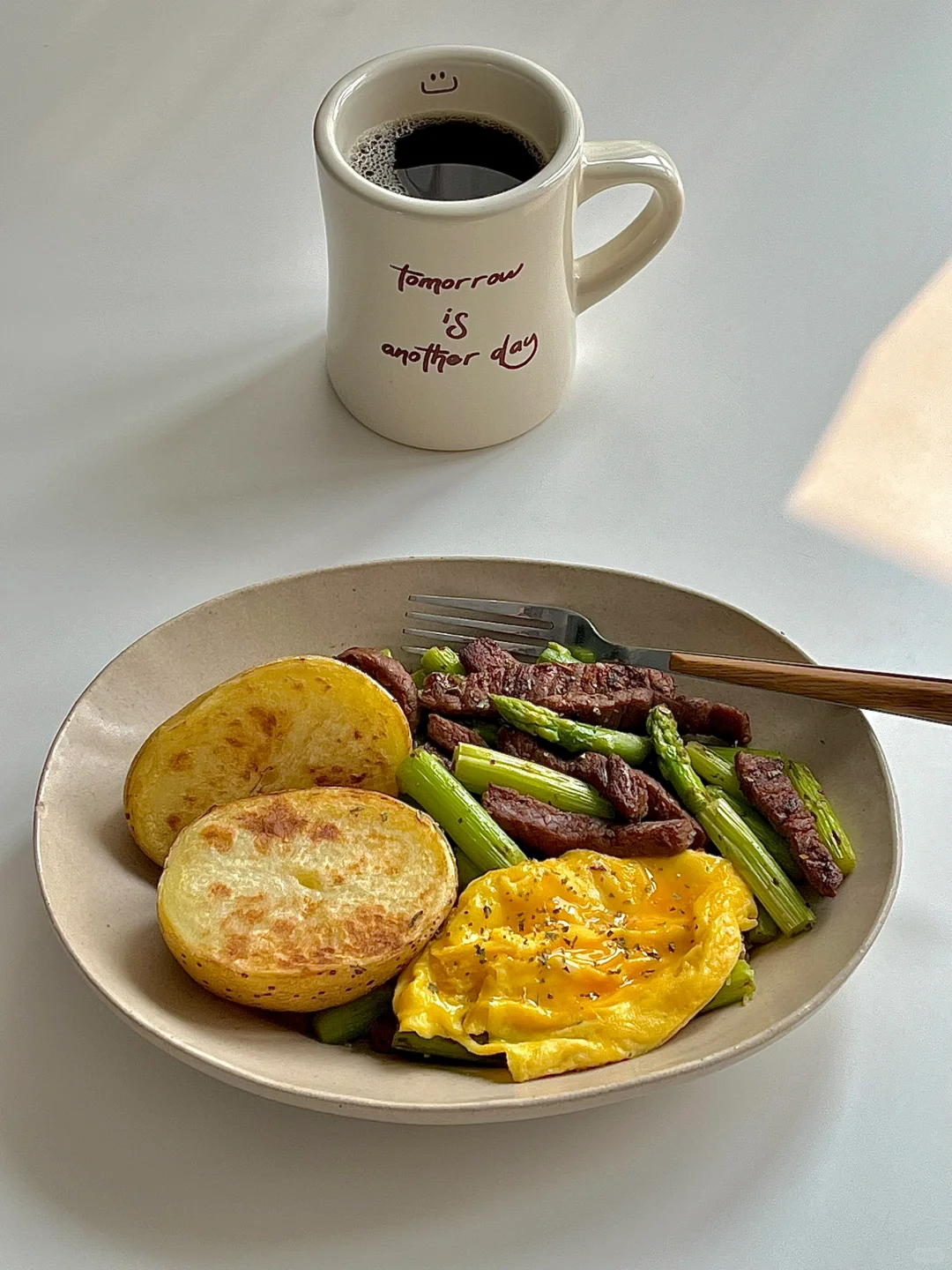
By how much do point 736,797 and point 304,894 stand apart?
17.1 inches

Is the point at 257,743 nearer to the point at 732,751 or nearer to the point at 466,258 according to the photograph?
the point at 732,751

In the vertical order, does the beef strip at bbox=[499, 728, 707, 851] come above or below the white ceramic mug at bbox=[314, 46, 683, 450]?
below

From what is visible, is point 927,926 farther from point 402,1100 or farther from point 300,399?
point 300,399

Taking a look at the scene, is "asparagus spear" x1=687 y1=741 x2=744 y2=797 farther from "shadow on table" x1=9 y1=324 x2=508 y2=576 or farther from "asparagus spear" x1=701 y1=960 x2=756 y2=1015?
"shadow on table" x1=9 y1=324 x2=508 y2=576

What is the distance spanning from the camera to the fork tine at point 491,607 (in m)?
1.50

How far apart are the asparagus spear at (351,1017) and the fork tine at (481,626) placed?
1.34 feet

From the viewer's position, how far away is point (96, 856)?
130 cm

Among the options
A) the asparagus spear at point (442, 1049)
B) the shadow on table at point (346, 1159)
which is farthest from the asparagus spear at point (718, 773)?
the asparagus spear at point (442, 1049)

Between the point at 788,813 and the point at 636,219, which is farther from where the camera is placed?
the point at 636,219

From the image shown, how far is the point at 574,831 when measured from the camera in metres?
1.34

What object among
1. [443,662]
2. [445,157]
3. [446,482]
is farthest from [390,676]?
[445,157]

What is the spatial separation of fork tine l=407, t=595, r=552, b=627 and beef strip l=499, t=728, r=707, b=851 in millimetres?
136

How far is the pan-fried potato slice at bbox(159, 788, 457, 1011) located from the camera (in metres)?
1.17

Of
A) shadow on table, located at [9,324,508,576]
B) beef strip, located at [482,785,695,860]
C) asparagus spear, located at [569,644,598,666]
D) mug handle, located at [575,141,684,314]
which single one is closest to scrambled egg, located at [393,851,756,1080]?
beef strip, located at [482,785,695,860]
